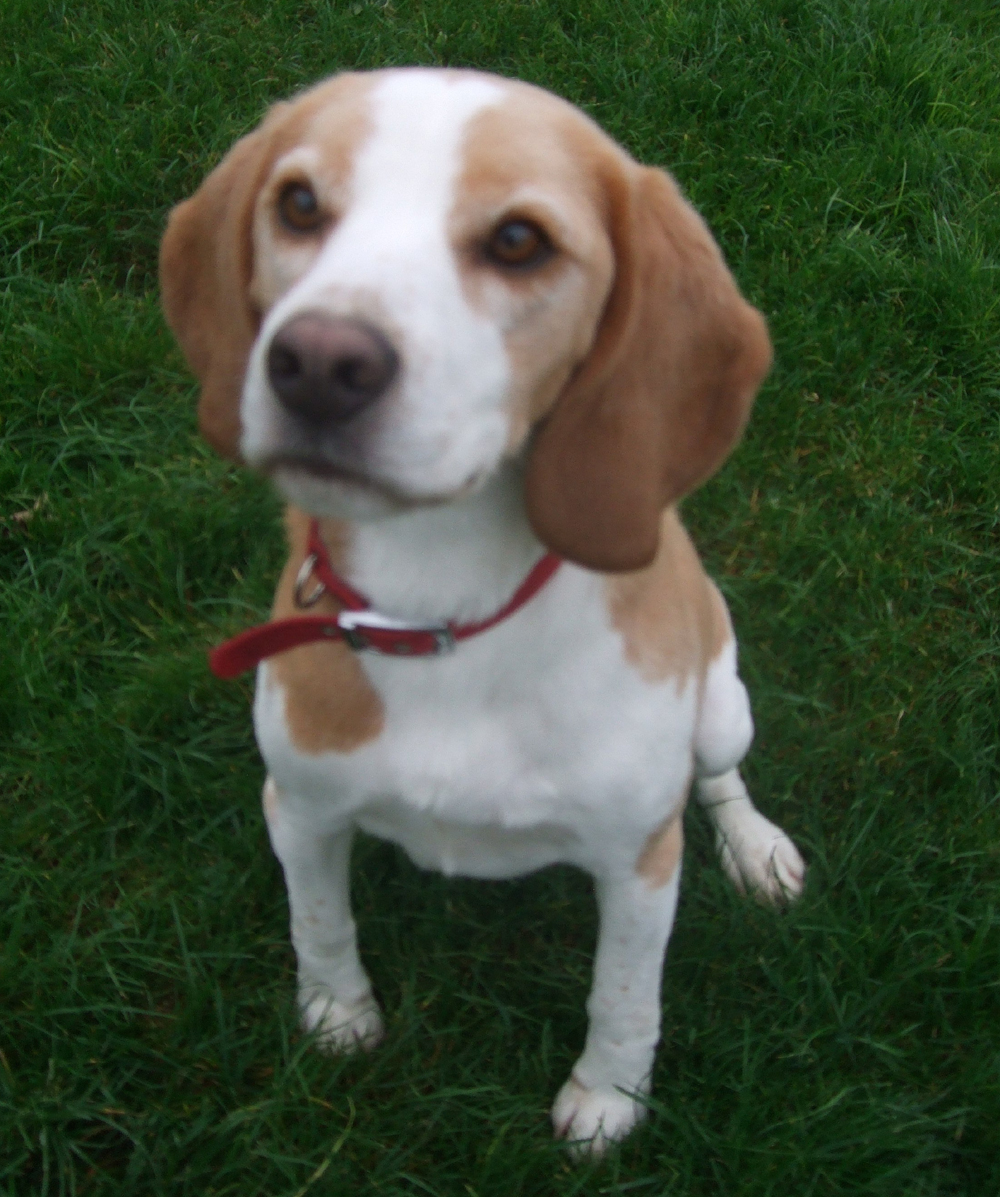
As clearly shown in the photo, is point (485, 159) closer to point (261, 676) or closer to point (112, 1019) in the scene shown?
point (261, 676)

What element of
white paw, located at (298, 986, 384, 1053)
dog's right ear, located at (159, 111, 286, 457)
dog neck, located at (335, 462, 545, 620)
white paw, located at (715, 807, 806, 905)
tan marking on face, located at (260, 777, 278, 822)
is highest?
dog's right ear, located at (159, 111, 286, 457)

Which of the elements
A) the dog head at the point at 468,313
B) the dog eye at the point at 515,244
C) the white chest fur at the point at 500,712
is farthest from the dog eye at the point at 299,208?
the white chest fur at the point at 500,712

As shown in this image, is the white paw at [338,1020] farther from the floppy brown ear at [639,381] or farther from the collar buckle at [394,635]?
the floppy brown ear at [639,381]

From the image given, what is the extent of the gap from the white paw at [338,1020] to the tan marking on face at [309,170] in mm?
1531

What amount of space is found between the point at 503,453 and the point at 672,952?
1571 millimetres

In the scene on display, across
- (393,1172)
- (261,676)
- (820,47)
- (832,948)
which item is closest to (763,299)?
(820,47)

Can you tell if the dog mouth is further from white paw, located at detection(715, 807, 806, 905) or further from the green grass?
white paw, located at detection(715, 807, 806, 905)

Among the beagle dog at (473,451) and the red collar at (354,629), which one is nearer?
the beagle dog at (473,451)

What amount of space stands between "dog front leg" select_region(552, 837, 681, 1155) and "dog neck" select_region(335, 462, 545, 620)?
2.10ft

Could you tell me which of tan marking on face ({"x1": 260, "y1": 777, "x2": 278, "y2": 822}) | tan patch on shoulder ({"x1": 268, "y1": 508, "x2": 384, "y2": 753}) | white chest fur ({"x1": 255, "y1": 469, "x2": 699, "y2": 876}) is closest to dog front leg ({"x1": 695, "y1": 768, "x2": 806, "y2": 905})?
white chest fur ({"x1": 255, "y1": 469, "x2": 699, "y2": 876})

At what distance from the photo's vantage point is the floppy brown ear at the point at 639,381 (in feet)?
6.70

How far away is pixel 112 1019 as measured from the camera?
2.91m

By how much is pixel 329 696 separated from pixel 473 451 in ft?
2.10

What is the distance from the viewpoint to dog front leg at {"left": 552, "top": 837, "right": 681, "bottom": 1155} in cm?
255
